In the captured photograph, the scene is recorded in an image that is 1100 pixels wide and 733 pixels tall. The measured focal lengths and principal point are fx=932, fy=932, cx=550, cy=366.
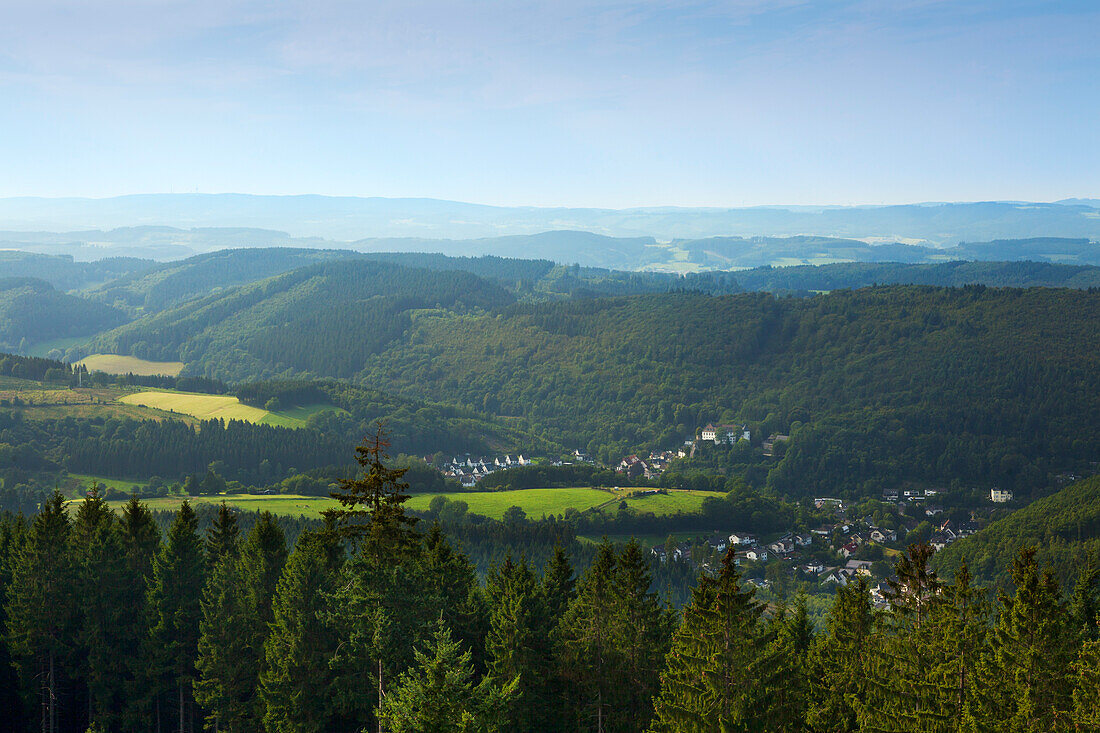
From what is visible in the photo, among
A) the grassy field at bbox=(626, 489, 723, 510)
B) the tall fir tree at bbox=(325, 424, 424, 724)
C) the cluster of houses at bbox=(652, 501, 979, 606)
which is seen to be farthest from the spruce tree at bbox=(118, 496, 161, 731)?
the grassy field at bbox=(626, 489, 723, 510)

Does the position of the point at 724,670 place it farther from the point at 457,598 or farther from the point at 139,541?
the point at 139,541

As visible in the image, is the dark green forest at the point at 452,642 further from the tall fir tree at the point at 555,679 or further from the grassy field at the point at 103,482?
A: the grassy field at the point at 103,482

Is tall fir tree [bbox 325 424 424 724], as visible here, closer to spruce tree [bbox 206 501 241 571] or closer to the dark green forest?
the dark green forest

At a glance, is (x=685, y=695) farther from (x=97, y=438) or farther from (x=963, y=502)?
(x=963, y=502)

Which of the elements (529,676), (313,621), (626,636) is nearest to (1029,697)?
(626,636)

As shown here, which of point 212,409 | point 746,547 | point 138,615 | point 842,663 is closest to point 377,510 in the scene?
point 842,663

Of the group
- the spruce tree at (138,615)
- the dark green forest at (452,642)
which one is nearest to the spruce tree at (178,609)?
the dark green forest at (452,642)
